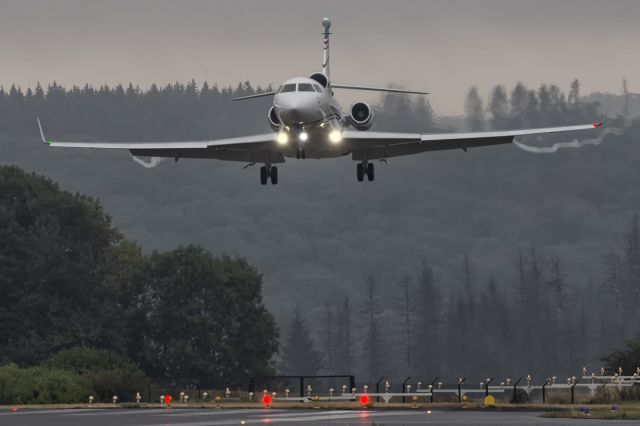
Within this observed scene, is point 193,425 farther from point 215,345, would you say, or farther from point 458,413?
point 215,345

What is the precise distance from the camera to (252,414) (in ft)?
177

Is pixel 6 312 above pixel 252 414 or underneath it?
above

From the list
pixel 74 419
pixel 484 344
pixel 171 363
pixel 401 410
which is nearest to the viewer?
pixel 74 419

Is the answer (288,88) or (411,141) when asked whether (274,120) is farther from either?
(411,141)

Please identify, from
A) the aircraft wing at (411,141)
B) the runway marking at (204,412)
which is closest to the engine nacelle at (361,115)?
the aircraft wing at (411,141)

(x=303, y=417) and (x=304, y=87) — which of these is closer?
(x=303, y=417)

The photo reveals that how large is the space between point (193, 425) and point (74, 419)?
6907 millimetres

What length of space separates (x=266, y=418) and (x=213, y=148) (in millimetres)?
16997

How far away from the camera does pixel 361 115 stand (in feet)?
212

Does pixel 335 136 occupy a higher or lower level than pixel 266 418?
higher

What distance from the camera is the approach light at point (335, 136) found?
5828cm

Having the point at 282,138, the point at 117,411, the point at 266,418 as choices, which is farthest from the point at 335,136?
the point at 117,411

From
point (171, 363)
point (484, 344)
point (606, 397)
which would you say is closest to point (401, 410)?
point (606, 397)

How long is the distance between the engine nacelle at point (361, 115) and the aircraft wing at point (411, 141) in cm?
126
